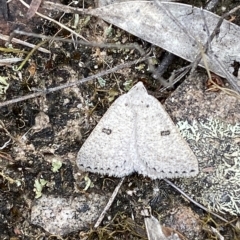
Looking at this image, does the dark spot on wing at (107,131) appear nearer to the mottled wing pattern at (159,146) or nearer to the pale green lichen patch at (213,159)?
the mottled wing pattern at (159,146)

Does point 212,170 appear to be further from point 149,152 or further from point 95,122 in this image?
point 95,122

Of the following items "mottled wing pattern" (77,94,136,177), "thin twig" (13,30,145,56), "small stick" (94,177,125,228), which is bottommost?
"small stick" (94,177,125,228)

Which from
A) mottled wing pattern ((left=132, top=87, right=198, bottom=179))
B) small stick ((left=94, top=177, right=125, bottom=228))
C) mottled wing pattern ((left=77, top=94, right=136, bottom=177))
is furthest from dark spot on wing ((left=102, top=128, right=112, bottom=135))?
small stick ((left=94, top=177, right=125, bottom=228))

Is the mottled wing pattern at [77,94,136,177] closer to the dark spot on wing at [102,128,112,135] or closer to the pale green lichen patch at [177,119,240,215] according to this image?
the dark spot on wing at [102,128,112,135]

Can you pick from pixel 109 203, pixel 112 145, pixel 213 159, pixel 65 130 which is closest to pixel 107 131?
pixel 112 145

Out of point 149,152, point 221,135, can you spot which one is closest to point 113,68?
point 149,152
